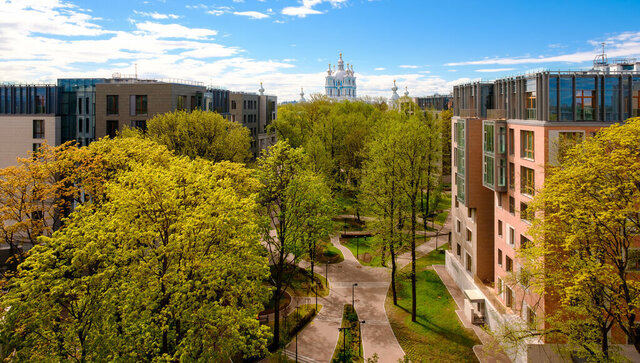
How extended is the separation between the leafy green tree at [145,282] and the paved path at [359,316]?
10.4 meters

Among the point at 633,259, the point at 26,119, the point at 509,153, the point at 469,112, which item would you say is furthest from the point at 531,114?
the point at 26,119

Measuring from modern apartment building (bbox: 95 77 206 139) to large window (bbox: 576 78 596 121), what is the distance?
46.2 meters

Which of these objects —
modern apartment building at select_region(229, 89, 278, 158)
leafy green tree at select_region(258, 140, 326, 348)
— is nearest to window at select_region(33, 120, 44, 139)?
modern apartment building at select_region(229, 89, 278, 158)

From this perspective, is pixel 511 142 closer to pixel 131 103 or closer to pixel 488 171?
pixel 488 171

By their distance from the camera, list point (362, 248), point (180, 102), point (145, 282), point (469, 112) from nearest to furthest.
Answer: point (145, 282) < point (469, 112) < point (362, 248) < point (180, 102)

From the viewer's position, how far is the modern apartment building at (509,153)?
29250 millimetres

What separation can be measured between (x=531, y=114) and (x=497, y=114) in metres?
5.97

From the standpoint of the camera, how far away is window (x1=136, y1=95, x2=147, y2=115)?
6134 centimetres

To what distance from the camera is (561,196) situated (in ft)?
74.6

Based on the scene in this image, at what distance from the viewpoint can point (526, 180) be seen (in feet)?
105

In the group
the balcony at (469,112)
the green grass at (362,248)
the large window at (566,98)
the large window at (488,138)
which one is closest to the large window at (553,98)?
the large window at (566,98)

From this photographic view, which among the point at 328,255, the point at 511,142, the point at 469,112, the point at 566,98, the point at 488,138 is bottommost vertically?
the point at 328,255

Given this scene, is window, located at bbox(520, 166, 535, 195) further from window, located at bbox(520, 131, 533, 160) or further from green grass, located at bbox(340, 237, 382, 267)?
green grass, located at bbox(340, 237, 382, 267)

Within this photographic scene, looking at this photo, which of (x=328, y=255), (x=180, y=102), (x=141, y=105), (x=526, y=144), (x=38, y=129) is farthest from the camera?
(x=180, y=102)
